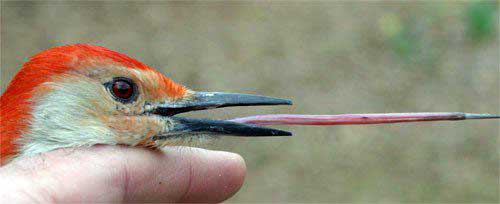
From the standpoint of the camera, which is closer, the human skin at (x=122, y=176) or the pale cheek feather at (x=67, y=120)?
the human skin at (x=122, y=176)

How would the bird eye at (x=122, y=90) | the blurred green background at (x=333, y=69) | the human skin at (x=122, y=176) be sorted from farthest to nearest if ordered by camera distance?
the blurred green background at (x=333, y=69) < the bird eye at (x=122, y=90) < the human skin at (x=122, y=176)

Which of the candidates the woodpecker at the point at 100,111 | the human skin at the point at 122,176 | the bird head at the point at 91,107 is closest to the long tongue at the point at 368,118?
the woodpecker at the point at 100,111

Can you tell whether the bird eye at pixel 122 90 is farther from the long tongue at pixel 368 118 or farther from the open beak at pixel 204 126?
the long tongue at pixel 368 118

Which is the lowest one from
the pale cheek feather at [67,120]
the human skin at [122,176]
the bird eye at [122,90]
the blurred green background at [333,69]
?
the human skin at [122,176]

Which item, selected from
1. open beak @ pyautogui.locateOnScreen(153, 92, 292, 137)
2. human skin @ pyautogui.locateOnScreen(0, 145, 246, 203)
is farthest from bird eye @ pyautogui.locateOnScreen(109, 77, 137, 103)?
human skin @ pyautogui.locateOnScreen(0, 145, 246, 203)

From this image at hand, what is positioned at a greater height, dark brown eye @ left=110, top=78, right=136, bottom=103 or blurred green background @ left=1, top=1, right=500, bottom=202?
blurred green background @ left=1, top=1, right=500, bottom=202

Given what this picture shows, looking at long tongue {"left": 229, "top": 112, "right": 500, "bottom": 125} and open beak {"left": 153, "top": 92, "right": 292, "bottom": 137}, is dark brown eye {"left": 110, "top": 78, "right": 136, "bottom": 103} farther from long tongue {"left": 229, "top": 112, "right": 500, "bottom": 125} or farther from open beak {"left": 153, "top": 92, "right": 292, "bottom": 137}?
long tongue {"left": 229, "top": 112, "right": 500, "bottom": 125}
